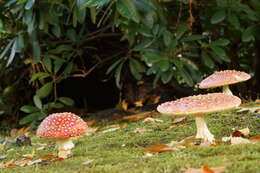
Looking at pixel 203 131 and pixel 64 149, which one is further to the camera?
pixel 64 149

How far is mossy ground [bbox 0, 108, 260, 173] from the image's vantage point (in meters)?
1.90

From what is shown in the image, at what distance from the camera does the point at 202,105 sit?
2.26 meters

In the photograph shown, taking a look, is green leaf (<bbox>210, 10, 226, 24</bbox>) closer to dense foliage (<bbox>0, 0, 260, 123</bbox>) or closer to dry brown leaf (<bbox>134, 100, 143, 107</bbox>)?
dense foliage (<bbox>0, 0, 260, 123</bbox>)

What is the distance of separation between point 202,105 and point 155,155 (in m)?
0.36

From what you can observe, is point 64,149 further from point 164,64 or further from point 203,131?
point 164,64

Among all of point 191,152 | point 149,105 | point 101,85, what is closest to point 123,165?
point 191,152

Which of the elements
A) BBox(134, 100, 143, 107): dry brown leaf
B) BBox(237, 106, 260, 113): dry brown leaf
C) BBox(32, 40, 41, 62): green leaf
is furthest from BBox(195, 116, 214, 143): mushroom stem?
BBox(134, 100, 143, 107): dry brown leaf

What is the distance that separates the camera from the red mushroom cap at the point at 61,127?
2.49m

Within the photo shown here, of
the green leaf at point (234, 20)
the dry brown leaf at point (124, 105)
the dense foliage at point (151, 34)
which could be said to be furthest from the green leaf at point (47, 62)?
the green leaf at point (234, 20)

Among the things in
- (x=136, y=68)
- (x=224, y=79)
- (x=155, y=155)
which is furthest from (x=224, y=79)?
(x=136, y=68)

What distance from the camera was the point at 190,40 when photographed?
4.41 metres

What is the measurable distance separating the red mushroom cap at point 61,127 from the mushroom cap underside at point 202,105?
1.74 ft

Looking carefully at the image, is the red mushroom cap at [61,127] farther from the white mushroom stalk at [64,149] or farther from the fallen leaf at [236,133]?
the fallen leaf at [236,133]

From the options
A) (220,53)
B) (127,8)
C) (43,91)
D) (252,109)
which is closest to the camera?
(127,8)
